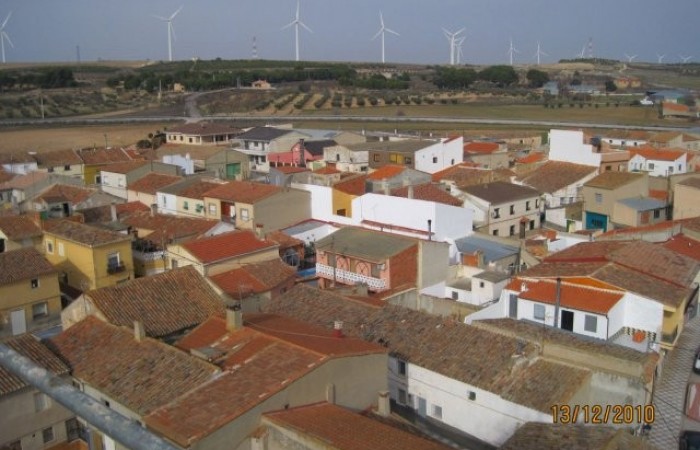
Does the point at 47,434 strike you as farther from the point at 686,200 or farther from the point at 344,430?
the point at 686,200

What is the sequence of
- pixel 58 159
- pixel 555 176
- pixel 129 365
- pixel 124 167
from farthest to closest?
pixel 58 159
pixel 124 167
pixel 555 176
pixel 129 365

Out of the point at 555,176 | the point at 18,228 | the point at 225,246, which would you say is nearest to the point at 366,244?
the point at 225,246

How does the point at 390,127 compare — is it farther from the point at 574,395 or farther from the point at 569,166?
the point at 574,395

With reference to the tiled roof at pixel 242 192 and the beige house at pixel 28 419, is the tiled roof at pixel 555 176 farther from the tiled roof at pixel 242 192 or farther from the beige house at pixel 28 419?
the beige house at pixel 28 419

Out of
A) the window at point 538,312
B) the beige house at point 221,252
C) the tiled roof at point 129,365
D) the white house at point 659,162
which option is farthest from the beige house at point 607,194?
the tiled roof at point 129,365

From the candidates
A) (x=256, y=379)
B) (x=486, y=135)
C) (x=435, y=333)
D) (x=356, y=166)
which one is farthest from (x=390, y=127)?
(x=256, y=379)

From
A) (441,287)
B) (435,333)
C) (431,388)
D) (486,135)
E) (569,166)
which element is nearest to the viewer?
(431,388)

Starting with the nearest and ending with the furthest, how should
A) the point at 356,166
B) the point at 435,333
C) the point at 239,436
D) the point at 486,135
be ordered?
the point at 239,436
the point at 435,333
the point at 356,166
the point at 486,135
